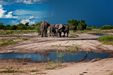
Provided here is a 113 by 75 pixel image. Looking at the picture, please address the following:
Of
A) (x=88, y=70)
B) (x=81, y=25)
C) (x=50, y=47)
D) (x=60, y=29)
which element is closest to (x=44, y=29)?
(x=60, y=29)

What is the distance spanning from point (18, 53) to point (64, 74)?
13413mm

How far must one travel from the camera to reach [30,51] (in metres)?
32.0

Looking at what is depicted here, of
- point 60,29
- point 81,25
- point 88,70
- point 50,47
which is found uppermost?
point 88,70

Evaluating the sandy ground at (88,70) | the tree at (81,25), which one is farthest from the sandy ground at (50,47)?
the tree at (81,25)

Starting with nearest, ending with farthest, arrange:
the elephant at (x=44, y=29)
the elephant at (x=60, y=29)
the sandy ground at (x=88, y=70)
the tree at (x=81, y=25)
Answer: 1. the sandy ground at (x=88, y=70)
2. the elephant at (x=60, y=29)
3. the elephant at (x=44, y=29)
4. the tree at (x=81, y=25)

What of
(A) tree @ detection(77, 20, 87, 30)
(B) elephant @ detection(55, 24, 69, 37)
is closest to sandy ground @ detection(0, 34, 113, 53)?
(B) elephant @ detection(55, 24, 69, 37)

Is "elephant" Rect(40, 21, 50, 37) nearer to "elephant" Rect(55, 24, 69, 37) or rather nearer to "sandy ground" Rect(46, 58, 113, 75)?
"elephant" Rect(55, 24, 69, 37)

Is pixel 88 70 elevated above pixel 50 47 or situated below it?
above

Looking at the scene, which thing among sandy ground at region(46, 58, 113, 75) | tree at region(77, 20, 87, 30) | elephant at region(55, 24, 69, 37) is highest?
sandy ground at region(46, 58, 113, 75)

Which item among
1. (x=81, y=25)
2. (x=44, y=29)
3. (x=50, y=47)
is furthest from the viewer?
(x=81, y=25)

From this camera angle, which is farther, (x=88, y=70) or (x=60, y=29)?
(x=60, y=29)

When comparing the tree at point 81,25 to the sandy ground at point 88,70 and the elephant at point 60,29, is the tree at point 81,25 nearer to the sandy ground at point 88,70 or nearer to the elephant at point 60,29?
the elephant at point 60,29

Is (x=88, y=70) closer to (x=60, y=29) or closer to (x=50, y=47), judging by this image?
(x=50, y=47)

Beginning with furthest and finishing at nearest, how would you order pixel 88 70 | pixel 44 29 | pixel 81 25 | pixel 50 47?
pixel 81 25
pixel 44 29
pixel 50 47
pixel 88 70
